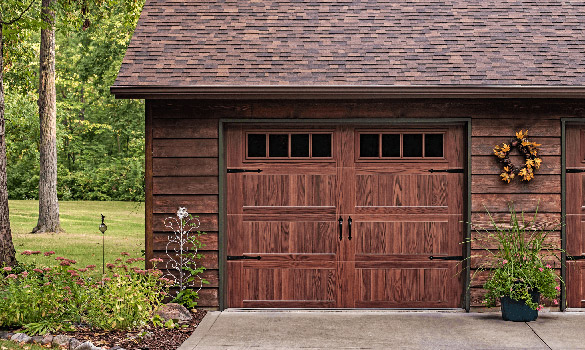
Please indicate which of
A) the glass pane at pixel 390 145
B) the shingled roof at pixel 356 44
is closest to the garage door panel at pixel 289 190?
the glass pane at pixel 390 145

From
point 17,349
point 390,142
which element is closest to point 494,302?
point 390,142

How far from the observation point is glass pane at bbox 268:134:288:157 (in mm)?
7359

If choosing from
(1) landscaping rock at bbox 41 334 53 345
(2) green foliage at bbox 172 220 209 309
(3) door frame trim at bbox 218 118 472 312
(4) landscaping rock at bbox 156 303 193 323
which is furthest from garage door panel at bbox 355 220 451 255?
(1) landscaping rock at bbox 41 334 53 345

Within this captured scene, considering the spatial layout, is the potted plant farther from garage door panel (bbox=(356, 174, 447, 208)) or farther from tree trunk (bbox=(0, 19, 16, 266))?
tree trunk (bbox=(0, 19, 16, 266))

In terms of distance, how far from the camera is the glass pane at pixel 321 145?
735 cm

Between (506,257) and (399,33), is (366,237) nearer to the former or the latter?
(506,257)

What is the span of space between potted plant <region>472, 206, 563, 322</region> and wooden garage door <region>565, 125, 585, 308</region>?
0.62 ft

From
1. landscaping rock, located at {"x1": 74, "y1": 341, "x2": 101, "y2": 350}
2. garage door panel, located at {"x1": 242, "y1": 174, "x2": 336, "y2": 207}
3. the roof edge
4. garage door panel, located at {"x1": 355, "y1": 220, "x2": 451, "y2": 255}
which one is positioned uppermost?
the roof edge

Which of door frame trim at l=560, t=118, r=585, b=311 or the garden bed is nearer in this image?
the garden bed

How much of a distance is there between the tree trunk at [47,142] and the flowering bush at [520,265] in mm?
11098

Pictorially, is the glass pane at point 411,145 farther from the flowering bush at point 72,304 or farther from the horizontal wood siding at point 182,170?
the flowering bush at point 72,304

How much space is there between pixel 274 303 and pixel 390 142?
2155 millimetres

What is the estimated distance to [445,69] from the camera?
23.7 feet

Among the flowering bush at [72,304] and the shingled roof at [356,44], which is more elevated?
the shingled roof at [356,44]
